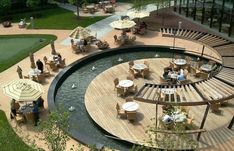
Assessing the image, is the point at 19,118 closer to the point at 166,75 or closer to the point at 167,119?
the point at 167,119

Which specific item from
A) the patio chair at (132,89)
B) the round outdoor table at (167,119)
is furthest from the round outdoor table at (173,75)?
the round outdoor table at (167,119)

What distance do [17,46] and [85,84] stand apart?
11.2m

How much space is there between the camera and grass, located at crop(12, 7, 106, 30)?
38062 mm

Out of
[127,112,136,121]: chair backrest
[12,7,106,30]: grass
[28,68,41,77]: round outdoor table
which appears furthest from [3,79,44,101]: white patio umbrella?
[12,7,106,30]: grass

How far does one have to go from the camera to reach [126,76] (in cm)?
2664

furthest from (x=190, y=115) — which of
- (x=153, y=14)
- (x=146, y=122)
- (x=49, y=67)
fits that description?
(x=153, y=14)

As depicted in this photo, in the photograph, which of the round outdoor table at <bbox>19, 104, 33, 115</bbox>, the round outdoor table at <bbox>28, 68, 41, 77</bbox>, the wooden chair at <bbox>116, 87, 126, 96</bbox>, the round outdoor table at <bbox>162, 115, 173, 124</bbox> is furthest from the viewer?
the round outdoor table at <bbox>28, 68, 41, 77</bbox>

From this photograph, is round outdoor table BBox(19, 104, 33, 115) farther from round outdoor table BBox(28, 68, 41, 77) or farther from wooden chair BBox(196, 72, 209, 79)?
wooden chair BBox(196, 72, 209, 79)

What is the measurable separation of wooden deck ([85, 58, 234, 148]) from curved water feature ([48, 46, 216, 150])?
0.48 m

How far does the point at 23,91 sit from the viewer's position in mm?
20281

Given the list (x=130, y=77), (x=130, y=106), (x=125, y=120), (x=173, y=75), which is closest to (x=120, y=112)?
(x=125, y=120)

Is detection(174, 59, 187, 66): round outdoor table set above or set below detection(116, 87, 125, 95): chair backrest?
above

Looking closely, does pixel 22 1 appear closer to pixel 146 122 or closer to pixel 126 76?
pixel 126 76

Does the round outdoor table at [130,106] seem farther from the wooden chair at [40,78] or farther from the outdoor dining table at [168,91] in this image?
the wooden chair at [40,78]
